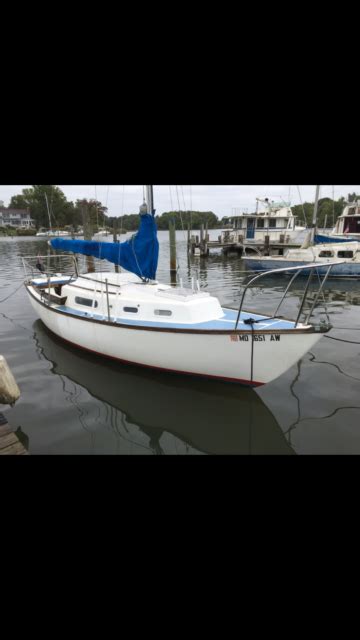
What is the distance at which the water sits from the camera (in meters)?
6.21

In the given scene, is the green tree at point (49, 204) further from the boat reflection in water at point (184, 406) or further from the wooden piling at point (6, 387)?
the wooden piling at point (6, 387)

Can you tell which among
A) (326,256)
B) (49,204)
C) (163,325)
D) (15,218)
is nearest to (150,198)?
(163,325)

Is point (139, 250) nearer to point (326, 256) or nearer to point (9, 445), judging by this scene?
point (9, 445)

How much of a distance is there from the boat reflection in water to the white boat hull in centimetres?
43

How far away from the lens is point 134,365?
8.95m

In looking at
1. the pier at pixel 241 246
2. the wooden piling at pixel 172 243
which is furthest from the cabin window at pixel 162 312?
the pier at pixel 241 246

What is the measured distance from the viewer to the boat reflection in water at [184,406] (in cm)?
636

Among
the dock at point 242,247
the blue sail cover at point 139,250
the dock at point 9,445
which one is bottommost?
the dock at point 9,445

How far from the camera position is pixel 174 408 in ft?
24.3

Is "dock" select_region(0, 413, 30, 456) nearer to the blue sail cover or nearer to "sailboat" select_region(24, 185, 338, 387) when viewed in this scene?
"sailboat" select_region(24, 185, 338, 387)

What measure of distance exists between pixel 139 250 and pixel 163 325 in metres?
2.77

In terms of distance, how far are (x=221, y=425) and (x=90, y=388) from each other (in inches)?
144

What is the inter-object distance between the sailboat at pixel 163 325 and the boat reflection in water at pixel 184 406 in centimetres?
42
